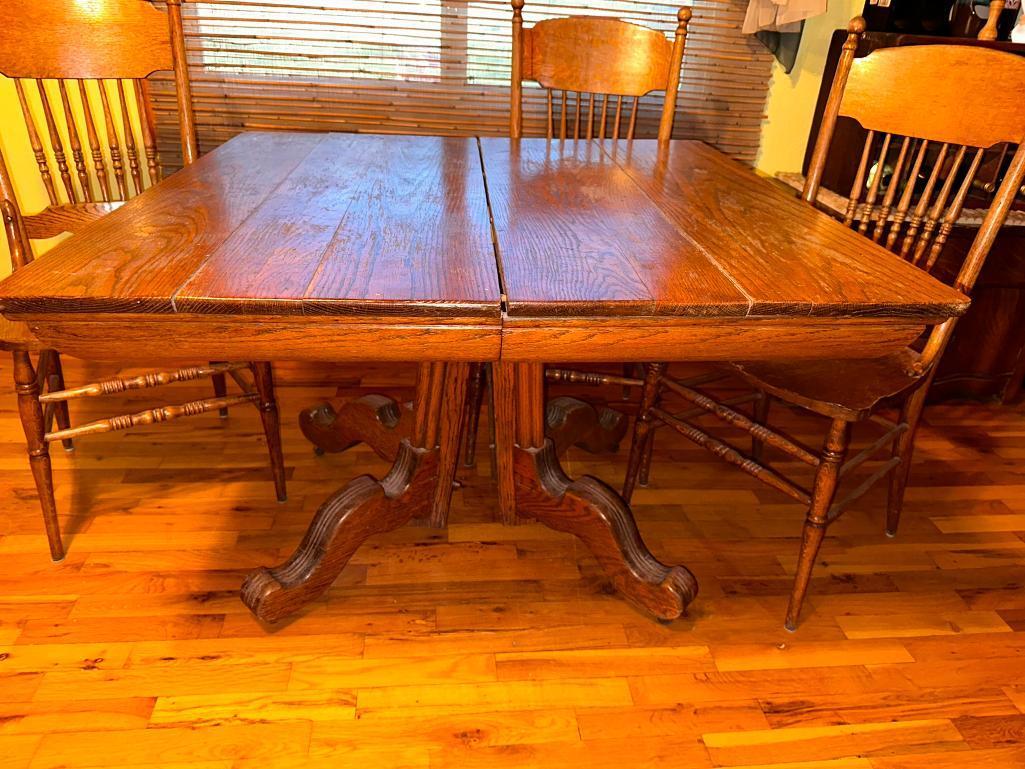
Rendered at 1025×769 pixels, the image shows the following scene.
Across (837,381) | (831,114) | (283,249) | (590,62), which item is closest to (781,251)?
(837,381)

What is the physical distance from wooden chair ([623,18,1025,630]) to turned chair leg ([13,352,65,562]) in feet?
4.38

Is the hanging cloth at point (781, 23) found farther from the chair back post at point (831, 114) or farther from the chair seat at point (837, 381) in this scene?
the chair seat at point (837, 381)

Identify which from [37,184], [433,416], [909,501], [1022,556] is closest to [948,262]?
[909,501]

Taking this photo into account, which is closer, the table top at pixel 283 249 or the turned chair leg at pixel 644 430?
the table top at pixel 283 249

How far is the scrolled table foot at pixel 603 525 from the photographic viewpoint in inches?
57.8

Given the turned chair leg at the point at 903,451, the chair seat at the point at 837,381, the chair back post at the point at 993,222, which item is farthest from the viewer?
the turned chair leg at the point at 903,451

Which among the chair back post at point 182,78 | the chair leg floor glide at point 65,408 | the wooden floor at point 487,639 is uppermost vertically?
the chair back post at point 182,78

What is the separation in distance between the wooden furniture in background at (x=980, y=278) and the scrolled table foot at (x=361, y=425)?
1432 millimetres

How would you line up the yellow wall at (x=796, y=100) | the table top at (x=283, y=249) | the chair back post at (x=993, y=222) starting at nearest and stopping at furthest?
the table top at (x=283, y=249), the chair back post at (x=993, y=222), the yellow wall at (x=796, y=100)

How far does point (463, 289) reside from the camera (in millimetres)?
940

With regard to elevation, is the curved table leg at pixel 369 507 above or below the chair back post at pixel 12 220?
below

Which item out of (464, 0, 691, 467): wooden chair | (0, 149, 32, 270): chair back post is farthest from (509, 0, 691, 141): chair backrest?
(0, 149, 32, 270): chair back post

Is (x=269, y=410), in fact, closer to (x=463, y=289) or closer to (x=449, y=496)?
(x=449, y=496)

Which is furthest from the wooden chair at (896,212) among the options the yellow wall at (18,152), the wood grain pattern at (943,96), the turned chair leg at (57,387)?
the yellow wall at (18,152)
